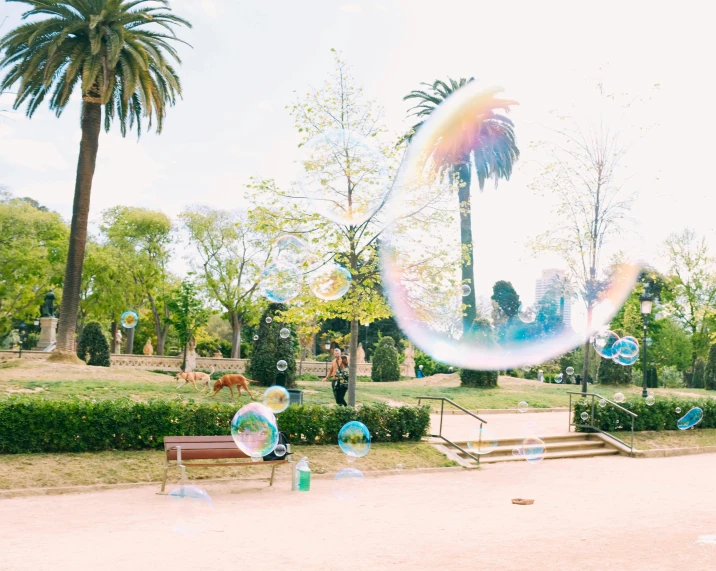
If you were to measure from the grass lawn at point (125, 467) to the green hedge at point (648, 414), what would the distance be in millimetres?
6432

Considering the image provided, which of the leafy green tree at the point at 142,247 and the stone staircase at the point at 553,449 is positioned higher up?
the leafy green tree at the point at 142,247

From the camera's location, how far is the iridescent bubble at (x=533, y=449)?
1533 cm

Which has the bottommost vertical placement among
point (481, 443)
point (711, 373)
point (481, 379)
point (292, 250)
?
point (481, 443)

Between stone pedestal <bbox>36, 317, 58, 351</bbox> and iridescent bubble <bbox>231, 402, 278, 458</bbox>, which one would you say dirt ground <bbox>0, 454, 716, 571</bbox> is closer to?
iridescent bubble <bbox>231, 402, 278, 458</bbox>

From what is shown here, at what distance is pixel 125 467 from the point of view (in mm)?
10992

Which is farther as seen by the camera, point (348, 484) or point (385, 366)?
point (385, 366)

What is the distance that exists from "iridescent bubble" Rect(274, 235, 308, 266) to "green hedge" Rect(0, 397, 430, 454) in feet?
13.7

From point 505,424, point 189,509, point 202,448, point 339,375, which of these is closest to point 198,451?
point 202,448

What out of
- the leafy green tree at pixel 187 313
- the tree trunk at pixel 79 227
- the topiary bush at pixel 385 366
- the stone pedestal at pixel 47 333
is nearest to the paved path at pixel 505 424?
the topiary bush at pixel 385 366

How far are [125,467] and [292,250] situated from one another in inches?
281

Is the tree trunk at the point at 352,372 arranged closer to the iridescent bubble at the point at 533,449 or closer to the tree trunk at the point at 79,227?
the iridescent bubble at the point at 533,449

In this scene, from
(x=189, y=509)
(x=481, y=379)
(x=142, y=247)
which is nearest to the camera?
(x=189, y=509)

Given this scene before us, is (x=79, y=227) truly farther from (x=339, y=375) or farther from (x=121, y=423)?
(x=121, y=423)

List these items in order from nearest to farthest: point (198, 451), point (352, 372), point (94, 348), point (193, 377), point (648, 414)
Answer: point (198, 451), point (352, 372), point (648, 414), point (193, 377), point (94, 348)
